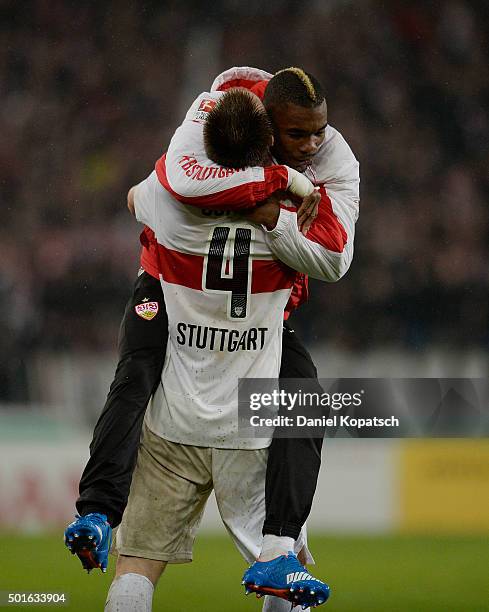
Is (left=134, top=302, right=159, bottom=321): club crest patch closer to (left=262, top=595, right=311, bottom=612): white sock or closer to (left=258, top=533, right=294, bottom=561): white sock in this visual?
(left=258, top=533, right=294, bottom=561): white sock

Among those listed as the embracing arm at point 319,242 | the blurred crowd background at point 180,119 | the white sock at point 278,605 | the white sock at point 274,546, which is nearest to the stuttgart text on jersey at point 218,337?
the embracing arm at point 319,242

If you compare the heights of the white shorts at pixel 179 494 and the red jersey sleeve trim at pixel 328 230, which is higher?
the red jersey sleeve trim at pixel 328 230

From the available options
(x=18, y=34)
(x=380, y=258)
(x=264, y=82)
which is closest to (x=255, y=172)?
(x=264, y=82)

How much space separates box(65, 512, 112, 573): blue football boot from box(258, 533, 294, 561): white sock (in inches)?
16.2

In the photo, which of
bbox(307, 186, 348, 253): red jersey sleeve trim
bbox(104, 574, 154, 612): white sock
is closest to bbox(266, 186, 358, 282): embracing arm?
bbox(307, 186, 348, 253): red jersey sleeve trim

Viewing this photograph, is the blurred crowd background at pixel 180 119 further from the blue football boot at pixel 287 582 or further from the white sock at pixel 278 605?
the blue football boot at pixel 287 582

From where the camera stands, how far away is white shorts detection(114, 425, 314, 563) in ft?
10.3

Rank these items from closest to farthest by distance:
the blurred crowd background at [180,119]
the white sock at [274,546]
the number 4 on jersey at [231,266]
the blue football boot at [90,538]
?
the blue football boot at [90,538]
the white sock at [274,546]
the number 4 on jersey at [231,266]
the blurred crowd background at [180,119]

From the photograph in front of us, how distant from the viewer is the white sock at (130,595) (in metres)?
2.99

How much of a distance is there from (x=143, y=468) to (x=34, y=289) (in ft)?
18.1

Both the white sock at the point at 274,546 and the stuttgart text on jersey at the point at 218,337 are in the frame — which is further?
the stuttgart text on jersey at the point at 218,337

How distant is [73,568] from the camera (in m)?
5.78

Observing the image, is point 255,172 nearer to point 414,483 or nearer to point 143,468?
point 143,468

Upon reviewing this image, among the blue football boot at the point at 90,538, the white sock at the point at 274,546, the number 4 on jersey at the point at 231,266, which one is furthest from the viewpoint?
the number 4 on jersey at the point at 231,266
